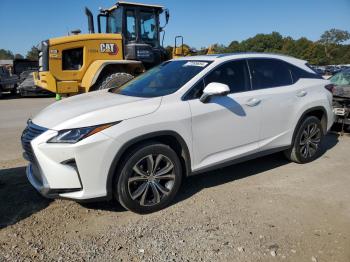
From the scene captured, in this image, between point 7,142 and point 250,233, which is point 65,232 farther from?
point 7,142

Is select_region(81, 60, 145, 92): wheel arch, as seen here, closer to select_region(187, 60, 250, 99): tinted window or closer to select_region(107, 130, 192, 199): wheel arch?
select_region(187, 60, 250, 99): tinted window

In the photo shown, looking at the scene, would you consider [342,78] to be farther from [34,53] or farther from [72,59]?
[34,53]

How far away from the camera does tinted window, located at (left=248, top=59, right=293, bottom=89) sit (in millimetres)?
4957

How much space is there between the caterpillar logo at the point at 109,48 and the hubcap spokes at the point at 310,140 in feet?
21.4

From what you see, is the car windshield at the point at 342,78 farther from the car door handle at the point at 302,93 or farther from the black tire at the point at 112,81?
the black tire at the point at 112,81

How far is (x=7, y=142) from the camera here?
7.36m

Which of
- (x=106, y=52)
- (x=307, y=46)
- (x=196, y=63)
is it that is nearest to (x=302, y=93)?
(x=196, y=63)

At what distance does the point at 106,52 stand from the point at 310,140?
6585 mm

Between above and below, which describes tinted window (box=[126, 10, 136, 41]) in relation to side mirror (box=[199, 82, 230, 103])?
above

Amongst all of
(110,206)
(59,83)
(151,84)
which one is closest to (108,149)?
(110,206)

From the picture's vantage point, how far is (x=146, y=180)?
3.95 metres

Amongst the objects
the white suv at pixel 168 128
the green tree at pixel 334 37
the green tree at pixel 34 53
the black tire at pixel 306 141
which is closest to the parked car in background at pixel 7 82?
the green tree at pixel 34 53

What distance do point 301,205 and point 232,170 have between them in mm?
1380

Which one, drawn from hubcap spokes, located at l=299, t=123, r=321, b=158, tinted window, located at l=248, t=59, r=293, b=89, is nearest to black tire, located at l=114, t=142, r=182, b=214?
tinted window, located at l=248, t=59, r=293, b=89
